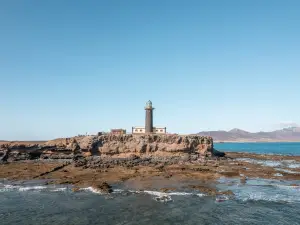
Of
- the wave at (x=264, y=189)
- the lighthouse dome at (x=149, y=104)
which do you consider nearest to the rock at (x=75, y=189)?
the wave at (x=264, y=189)

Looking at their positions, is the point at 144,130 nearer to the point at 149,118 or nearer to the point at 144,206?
the point at 149,118

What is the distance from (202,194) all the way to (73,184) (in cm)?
1289

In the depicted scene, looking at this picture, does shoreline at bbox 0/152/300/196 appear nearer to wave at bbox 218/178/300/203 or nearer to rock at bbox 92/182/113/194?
rock at bbox 92/182/113/194

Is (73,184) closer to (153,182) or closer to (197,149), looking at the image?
(153,182)

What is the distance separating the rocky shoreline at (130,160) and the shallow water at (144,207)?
7940 mm

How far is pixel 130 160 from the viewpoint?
45031mm

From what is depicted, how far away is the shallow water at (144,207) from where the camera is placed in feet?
50.0

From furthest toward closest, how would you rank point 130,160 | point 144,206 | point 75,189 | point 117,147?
point 117,147 < point 130,160 < point 75,189 < point 144,206

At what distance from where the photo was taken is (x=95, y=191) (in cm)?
2208

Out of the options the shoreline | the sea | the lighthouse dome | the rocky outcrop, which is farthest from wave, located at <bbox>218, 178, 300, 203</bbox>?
the lighthouse dome

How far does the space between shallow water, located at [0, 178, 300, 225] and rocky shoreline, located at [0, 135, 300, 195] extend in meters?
7.94

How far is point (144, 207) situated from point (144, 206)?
8.6 inches

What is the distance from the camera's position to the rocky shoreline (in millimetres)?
31438

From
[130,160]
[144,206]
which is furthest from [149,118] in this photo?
[144,206]
